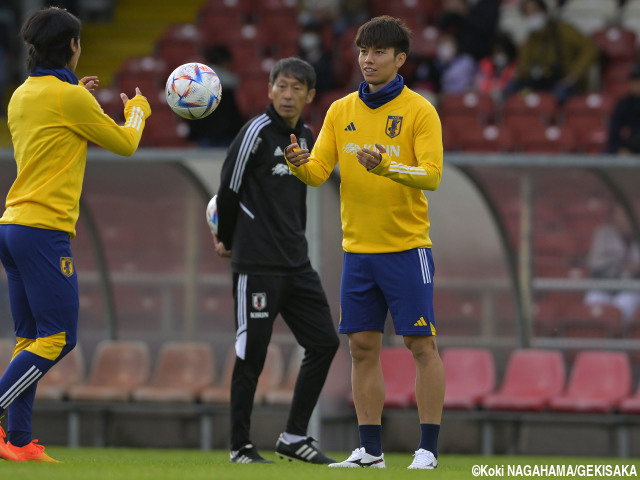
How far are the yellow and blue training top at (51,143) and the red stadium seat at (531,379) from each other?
560 cm

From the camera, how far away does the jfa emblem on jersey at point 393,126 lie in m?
6.22

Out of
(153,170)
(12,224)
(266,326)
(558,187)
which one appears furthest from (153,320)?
(12,224)

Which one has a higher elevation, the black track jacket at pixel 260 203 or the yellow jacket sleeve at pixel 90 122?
the yellow jacket sleeve at pixel 90 122

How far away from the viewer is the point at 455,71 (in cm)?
1536

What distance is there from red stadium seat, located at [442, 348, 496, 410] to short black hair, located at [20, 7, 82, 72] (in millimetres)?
5784

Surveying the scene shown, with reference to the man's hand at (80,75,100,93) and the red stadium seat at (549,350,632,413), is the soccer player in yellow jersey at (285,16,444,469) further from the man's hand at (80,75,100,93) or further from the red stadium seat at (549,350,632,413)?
the red stadium seat at (549,350,632,413)

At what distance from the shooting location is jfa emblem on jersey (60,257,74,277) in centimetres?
604

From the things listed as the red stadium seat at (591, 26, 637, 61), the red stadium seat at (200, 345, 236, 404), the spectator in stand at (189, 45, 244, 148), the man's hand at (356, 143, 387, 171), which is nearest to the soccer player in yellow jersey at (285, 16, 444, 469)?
the man's hand at (356, 143, 387, 171)

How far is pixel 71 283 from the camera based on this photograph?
607 centimetres

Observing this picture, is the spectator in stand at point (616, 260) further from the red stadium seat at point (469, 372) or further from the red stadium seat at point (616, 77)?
the red stadium seat at point (616, 77)

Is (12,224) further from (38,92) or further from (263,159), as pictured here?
(263,159)

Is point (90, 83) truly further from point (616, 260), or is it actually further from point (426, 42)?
point (426, 42)

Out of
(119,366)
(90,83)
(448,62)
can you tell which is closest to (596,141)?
(448,62)

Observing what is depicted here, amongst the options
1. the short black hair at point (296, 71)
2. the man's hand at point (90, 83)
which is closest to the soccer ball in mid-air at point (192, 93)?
the short black hair at point (296, 71)
